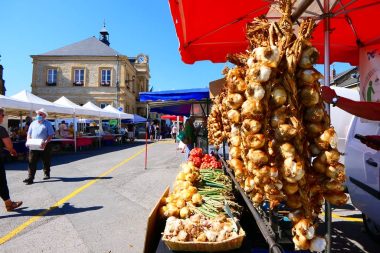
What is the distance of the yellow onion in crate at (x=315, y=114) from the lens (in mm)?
1613

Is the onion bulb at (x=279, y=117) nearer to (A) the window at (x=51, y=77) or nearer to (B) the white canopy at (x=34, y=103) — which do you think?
(B) the white canopy at (x=34, y=103)

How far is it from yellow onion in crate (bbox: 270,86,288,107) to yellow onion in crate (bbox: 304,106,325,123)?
0.16m

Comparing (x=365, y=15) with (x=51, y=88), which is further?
(x=51, y=88)

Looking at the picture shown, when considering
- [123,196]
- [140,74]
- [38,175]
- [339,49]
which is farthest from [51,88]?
[339,49]

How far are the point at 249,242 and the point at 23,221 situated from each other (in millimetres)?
4208

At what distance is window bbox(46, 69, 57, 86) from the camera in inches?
1764

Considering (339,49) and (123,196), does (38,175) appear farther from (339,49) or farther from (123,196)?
(339,49)

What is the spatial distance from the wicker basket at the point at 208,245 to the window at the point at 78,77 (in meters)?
46.0

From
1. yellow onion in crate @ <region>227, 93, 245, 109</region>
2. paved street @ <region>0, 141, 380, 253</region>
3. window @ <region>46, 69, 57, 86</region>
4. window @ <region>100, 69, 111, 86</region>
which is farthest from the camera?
window @ <region>100, 69, 111, 86</region>

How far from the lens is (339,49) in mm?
4777

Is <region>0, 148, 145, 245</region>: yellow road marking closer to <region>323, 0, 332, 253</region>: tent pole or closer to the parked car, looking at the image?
<region>323, 0, 332, 253</region>: tent pole

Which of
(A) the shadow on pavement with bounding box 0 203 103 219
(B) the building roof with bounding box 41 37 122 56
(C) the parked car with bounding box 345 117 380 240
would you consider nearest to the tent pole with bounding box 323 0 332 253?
(C) the parked car with bounding box 345 117 380 240

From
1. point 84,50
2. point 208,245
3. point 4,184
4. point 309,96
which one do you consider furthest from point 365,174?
point 84,50

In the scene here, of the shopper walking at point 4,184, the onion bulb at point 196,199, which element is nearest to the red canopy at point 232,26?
the onion bulb at point 196,199
